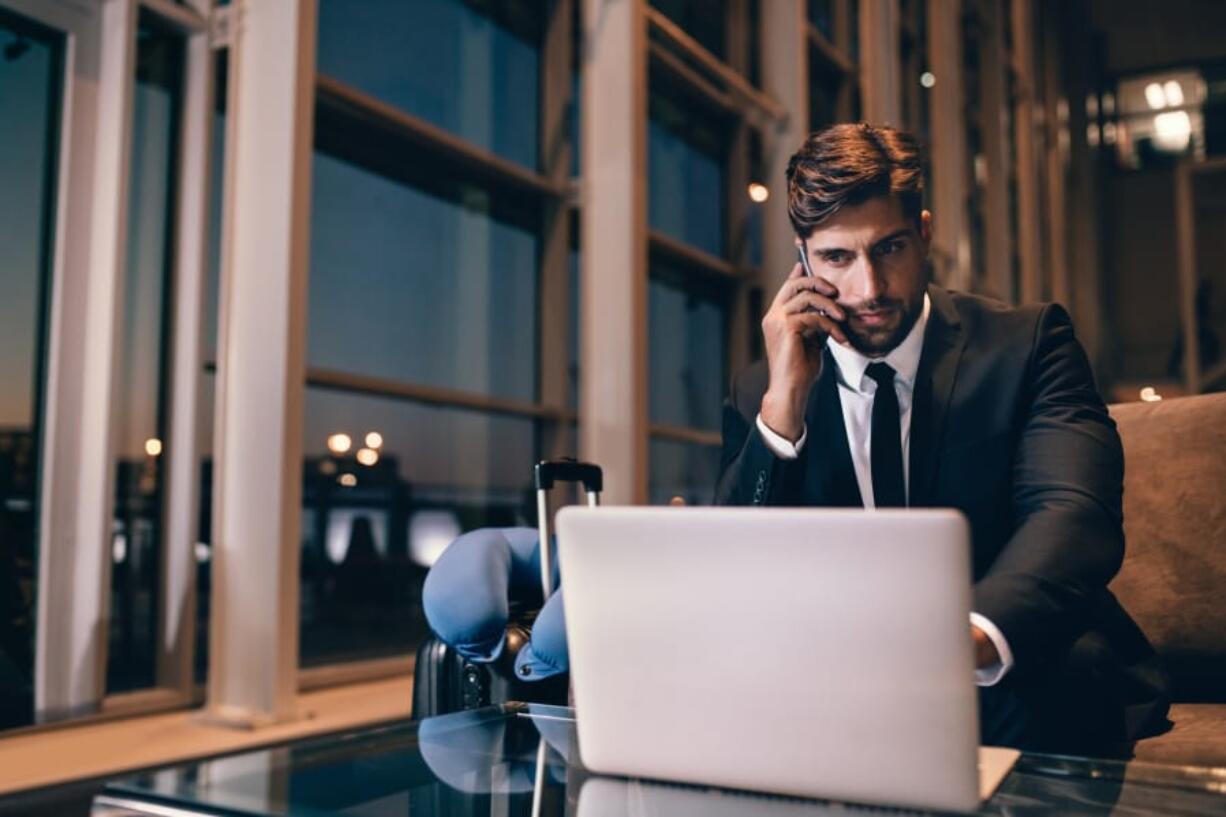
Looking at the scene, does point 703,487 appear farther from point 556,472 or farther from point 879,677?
point 879,677

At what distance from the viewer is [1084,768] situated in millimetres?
1024

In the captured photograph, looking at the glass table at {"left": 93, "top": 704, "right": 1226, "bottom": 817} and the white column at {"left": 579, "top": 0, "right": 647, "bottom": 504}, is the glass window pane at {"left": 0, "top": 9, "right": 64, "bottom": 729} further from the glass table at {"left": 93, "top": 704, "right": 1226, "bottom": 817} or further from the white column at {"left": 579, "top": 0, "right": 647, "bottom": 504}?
the white column at {"left": 579, "top": 0, "right": 647, "bottom": 504}

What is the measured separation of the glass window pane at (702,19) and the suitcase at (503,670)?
346 cm

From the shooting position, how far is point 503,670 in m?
1.45

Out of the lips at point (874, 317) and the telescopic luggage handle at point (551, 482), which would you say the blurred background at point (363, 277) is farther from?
the lips at point (874, 317)

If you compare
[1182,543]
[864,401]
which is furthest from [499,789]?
[1182,543]

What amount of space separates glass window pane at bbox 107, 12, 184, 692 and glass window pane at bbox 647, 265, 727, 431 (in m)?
2.20

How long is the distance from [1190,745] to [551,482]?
2.84 ft

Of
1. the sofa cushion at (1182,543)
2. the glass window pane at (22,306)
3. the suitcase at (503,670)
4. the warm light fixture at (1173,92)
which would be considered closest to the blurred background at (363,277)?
the glass window pane at (22,306)

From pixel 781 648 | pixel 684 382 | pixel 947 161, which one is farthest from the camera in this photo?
pixel 947 161

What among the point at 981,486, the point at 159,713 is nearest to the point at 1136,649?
the point at 981,486

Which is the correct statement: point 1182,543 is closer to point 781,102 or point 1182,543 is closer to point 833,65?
point 781,102

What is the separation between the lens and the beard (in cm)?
152

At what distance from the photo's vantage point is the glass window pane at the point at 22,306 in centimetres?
235
